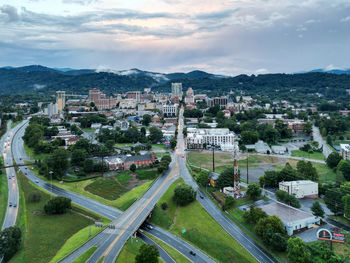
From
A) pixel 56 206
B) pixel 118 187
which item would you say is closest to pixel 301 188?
pixel 118 187

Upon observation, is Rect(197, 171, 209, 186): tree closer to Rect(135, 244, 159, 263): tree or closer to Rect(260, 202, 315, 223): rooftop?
Rect(260, 202, 315, 223): rooftop

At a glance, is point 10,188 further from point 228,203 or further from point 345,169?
point 345,169

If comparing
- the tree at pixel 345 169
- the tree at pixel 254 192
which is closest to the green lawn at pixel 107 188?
the tree at pixel 254 192

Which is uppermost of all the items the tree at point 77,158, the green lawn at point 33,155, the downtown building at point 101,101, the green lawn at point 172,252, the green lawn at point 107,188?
the downtown building at point 101,101

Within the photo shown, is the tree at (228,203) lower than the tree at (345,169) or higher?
lower

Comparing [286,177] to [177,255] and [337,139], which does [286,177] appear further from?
[337,139]

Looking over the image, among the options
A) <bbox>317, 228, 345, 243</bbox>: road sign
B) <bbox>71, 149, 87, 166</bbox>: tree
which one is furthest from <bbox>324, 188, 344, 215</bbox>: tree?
<bbox>71, 149, 87, 166</bbox>: tree

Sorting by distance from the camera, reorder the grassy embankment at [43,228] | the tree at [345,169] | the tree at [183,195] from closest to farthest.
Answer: the grassy embankment at [43,228] < the tree at [183,195] < the tree at [345,169]

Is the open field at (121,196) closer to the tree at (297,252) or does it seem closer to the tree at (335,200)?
the tree at (297,252)
